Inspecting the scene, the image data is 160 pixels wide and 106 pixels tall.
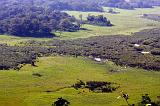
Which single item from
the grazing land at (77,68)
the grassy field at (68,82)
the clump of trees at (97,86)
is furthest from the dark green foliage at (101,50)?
the clump of trees at (97,86)

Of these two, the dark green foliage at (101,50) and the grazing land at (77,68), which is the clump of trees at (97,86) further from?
the dark green foliage at (101,50)

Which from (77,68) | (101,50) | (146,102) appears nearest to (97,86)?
(77,68)

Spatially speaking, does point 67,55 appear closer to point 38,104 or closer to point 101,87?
point 101,87

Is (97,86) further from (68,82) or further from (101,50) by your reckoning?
(101,50)

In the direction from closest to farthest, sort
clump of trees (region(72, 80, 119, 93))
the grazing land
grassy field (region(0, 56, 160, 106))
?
1. grassy field (region(0, 56, 160, 106))
2. the grazing land
3. clump of trees (region(72, 80, 119, 93))

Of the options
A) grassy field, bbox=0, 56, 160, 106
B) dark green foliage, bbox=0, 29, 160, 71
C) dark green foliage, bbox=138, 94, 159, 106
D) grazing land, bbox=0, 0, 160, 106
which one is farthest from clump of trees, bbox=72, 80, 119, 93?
dark green foliage, bbox=0, 29, 160, 71

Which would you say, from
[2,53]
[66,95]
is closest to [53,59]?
[2,53]

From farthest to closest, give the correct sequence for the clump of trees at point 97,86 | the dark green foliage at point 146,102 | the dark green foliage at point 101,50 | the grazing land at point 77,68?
the dark green foliage at point 101,50
the clump of trees at point 97,86
the grazing land at point 77,68
the dark green foliage at point 146,102

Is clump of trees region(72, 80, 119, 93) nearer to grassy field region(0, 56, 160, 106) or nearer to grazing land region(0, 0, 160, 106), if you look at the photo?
grazing land region(0, 0, 160, 106)
